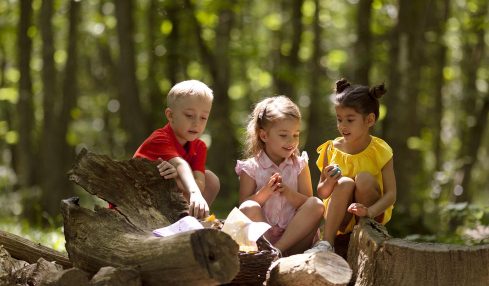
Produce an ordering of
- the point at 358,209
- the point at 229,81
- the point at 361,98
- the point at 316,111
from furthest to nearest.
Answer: the point at 229,81, the point at 316,111, the point at 361,98, the point at 358,209

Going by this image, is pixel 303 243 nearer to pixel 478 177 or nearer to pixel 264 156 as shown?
pixel 264 156

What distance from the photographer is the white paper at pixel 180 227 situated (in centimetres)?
572

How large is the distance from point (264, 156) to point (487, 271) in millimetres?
2040

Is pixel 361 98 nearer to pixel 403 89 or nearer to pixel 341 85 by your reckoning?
pixel 341 85

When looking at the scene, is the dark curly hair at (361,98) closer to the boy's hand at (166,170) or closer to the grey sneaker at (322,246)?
the grey sneaker at (322,246)

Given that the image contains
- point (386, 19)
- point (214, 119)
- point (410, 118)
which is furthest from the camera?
point (386, 19)

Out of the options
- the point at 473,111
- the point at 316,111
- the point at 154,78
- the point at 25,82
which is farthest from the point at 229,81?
the point at 473,111

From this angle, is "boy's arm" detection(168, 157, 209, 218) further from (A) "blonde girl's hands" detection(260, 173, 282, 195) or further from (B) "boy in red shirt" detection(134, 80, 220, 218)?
(A) "blonde girl's hands" detection(260, 173, 282, 195)

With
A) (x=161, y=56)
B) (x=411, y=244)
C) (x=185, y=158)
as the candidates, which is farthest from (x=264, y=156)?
(x=161, y=56)

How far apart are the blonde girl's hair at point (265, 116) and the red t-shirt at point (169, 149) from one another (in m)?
0.40

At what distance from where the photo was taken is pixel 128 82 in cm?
1353

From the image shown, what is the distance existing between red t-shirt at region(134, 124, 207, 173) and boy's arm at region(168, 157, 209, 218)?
0.13m

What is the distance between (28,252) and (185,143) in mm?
1524

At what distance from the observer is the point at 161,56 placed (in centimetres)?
1711
